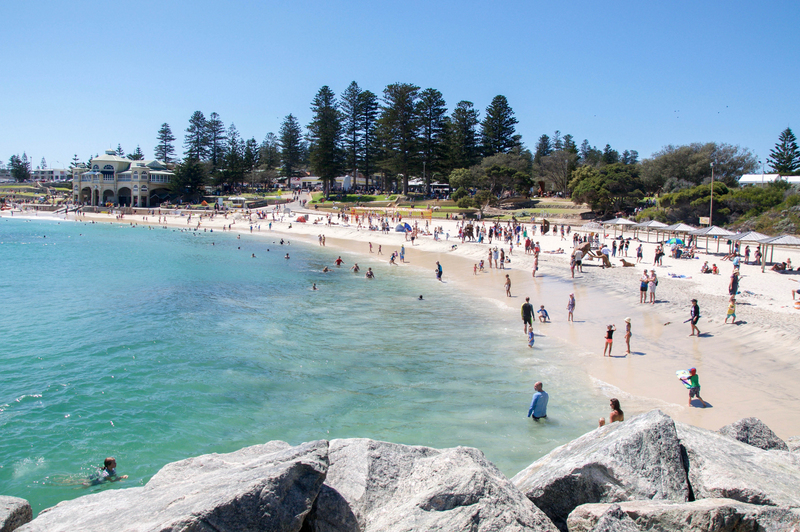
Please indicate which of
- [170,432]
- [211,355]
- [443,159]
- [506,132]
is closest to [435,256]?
[211,355]

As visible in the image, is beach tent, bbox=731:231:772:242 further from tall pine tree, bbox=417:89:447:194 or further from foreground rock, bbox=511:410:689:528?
tall pine tree, bbox=417:89:447:194

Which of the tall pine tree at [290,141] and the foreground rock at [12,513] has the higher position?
the tall pine tree at [290,141]

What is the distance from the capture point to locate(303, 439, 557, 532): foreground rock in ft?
13.5

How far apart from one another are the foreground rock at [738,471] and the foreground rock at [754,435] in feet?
1.54

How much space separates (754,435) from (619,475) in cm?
281

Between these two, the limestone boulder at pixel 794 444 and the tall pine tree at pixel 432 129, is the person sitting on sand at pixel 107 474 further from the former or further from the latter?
the tall pine tree at pixel 432 129

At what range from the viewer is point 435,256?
34.8m

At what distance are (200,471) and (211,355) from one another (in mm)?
8639

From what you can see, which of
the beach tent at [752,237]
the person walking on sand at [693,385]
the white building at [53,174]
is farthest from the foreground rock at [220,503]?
the white building at [53,174]

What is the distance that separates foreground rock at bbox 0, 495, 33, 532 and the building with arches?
8681 centimetres

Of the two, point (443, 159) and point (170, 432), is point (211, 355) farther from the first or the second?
point (443, 159)

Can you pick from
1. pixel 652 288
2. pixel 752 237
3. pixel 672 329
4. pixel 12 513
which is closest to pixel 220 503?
pixel 12 513

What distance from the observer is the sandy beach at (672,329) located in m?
9.88

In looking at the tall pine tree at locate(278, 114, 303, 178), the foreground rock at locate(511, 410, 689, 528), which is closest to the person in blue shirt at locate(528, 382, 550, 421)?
the foreground rock at locate(511, 410, 689, 528)
